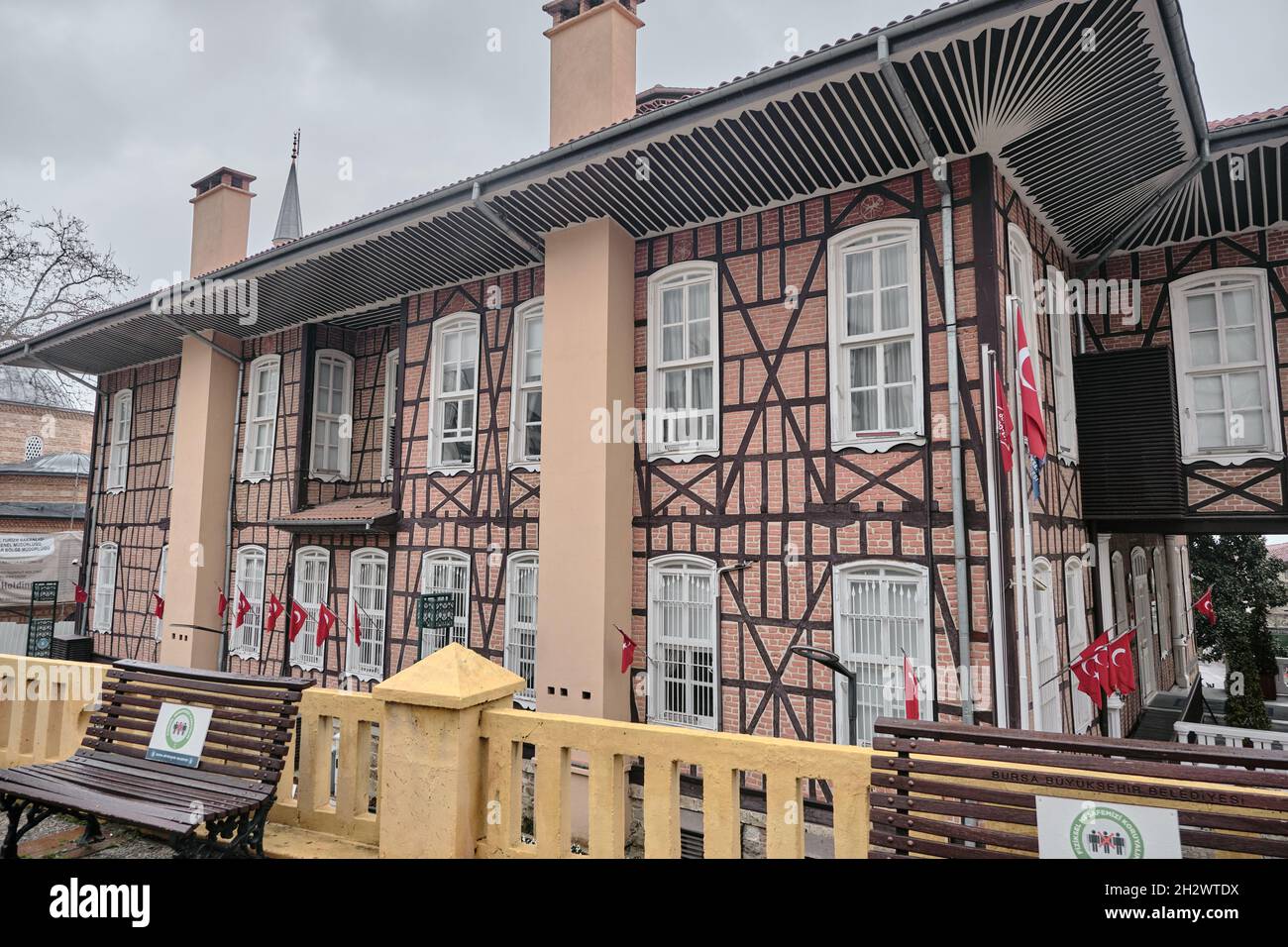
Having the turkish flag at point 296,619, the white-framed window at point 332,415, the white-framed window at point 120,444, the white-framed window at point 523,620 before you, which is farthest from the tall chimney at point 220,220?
the white-framed window at point 523,620

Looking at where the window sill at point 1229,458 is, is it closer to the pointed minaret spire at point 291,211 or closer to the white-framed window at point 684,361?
the white-framed window at point 684,361

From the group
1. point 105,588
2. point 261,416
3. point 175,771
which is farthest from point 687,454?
point 105,588

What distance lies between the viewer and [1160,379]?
8.98m

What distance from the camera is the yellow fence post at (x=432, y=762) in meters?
3.57

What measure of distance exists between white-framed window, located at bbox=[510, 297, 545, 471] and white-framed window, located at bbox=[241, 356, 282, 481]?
615 centimetres

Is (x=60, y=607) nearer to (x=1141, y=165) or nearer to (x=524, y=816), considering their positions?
(x=524, y=816)

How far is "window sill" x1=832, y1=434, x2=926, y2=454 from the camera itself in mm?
7352

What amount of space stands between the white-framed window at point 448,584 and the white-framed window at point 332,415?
403 centimetres

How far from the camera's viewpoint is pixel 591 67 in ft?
30.9

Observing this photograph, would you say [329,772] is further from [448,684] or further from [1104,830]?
[1104,830]

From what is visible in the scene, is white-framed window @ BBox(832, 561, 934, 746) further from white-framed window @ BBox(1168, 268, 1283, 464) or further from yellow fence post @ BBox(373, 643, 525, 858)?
yellow fence post @ BBox(373, 643, 525, 858)

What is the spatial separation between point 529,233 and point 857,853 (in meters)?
8.31

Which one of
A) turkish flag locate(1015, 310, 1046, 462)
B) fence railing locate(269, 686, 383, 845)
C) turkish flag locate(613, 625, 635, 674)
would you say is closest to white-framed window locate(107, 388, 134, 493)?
turkish flag locate(613, 625, 635, 674)
